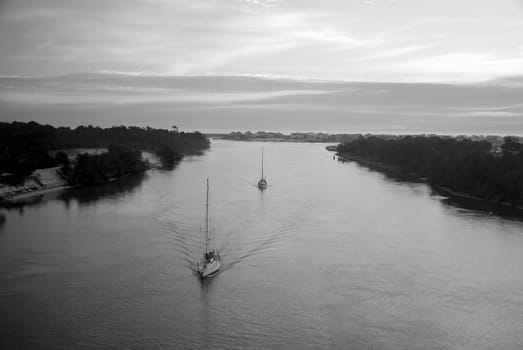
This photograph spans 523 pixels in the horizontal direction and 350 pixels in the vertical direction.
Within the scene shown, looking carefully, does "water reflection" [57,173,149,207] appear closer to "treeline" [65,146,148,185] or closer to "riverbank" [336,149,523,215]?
"treeline" [65,146,148,185]

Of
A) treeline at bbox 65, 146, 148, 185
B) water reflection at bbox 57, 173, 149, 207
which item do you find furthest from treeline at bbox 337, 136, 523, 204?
treeline at bbox 65, 146, 148, 185

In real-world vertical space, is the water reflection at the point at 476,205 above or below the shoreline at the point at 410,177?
below

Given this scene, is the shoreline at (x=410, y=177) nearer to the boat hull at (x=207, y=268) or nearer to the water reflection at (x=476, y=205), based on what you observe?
the water reflection at (x=476, y=205)

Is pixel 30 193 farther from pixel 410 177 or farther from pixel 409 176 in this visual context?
pixel 409 176

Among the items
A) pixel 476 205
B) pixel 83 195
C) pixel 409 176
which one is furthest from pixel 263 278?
pixel 409 176

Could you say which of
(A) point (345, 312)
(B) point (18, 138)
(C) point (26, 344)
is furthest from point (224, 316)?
(B) point (18, 138)

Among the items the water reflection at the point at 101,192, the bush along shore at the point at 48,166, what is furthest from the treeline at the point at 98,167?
the water reflection at the point at 101,192

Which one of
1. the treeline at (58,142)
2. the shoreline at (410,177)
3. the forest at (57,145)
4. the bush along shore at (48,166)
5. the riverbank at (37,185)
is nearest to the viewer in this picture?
the shoreline at (410,177)

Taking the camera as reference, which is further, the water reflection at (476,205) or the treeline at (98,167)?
the treeline at (98,167)
